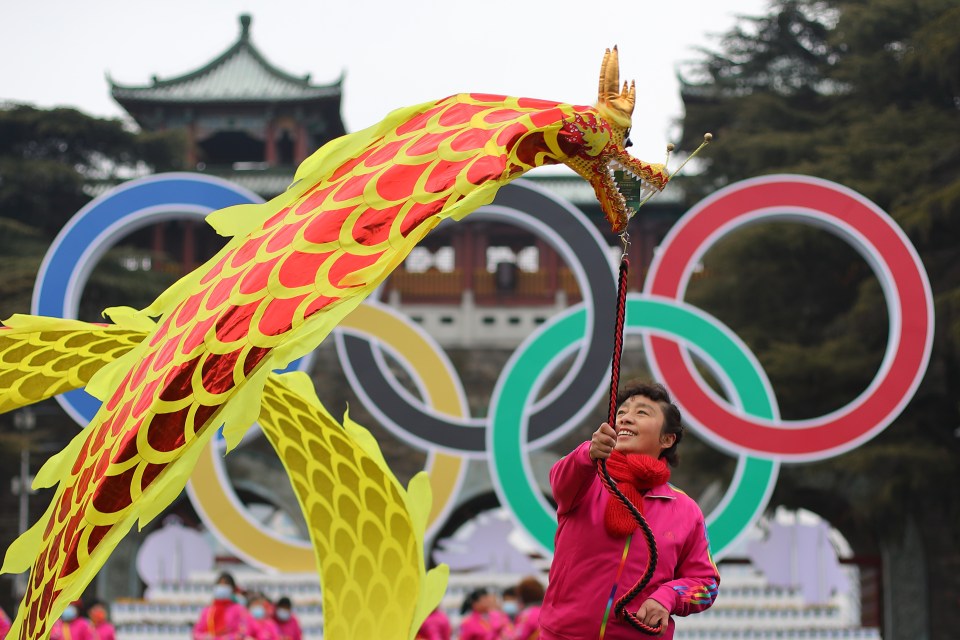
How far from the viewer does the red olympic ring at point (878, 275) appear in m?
10.5

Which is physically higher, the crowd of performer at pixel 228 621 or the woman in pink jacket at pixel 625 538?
the woman in pink jacket at pixel 625 538

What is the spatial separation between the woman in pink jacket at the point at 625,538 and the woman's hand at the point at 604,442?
104 mm

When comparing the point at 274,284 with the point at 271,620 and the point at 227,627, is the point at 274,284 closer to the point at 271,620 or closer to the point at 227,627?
the point at 227,627

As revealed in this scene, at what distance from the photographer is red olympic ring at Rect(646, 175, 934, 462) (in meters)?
10.5

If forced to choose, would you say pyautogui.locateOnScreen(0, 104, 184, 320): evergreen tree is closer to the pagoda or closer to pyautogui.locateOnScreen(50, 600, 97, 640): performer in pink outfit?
the pagoda

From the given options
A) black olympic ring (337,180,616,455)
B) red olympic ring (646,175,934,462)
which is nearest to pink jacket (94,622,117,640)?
black olympic ring (337,180,616,455)

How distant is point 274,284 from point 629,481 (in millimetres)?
886

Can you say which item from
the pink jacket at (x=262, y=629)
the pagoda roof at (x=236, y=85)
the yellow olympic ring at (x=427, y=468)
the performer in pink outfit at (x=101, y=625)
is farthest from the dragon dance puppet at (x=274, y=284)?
the pagoda roof at (x=236, y=85)

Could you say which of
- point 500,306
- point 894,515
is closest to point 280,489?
point 500,306

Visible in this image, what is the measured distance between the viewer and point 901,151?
14.5 metres

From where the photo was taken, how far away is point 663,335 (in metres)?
10.9

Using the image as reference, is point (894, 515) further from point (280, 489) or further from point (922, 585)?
point (280, 489)

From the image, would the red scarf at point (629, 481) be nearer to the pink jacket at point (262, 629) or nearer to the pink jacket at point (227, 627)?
the pink jacket at point (227, 627)

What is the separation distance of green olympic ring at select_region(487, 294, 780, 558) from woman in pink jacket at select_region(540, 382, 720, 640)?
706 cm
